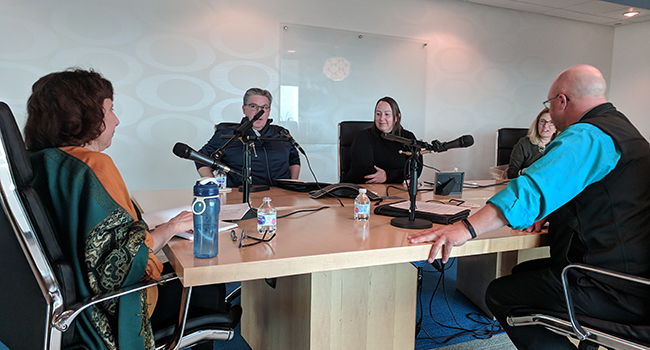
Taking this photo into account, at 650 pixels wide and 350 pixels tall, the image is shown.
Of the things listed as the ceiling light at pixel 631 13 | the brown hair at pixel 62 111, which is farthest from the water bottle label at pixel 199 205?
the ceiling light at pixel 631 13

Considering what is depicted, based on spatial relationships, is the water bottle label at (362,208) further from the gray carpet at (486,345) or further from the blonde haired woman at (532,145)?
the blonde haired woman at (532,145)

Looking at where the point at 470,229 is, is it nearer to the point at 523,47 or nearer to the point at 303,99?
the point at 303,99

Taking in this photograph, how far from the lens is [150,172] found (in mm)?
3871

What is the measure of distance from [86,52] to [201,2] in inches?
42.0

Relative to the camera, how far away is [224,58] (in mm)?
3971

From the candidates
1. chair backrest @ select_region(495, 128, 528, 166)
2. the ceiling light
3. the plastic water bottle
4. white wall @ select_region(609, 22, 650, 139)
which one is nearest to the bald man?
the plastic water bottle

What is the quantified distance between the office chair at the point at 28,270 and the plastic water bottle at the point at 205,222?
0.19m

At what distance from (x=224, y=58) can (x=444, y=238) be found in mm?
3254

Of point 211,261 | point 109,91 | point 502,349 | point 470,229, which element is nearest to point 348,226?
point 470,229

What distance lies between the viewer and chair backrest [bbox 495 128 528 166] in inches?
161

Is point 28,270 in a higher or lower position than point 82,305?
higher

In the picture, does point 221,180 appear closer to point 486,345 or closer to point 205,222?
point 205,222

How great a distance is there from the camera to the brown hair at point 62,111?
3.90ft

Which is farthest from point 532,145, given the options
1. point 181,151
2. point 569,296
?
point 181,151
